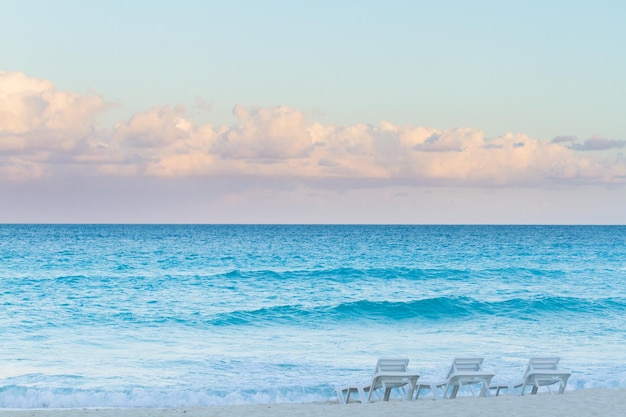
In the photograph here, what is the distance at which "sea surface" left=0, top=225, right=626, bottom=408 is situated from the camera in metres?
16.4

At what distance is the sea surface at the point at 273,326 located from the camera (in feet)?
53.8

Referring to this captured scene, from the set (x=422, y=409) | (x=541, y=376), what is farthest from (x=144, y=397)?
(x=541, y=376)

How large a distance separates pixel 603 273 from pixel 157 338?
106 feet

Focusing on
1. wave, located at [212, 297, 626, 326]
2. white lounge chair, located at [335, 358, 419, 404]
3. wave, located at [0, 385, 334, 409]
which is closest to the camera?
white lounge chair, located at [335, 358, 419, 404]

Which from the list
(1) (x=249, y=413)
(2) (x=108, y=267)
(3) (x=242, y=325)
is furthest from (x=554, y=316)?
(2) (x=108, y=267)

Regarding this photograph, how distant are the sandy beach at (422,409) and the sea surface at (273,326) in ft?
6.74

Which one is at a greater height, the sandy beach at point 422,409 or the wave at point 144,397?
the sandy beach at point 422,409

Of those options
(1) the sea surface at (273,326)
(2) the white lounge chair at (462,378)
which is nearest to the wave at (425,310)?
(1) the sea surface at (273,326)

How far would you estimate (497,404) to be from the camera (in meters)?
12.7

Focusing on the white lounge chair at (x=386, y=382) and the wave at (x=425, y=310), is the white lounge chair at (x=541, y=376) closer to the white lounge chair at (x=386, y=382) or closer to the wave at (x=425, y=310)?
the white lounge chair at (x=386, y=382)

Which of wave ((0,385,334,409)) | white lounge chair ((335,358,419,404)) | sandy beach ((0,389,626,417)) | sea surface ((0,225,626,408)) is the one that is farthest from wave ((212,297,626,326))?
sandy beach ((0,389,626,417))

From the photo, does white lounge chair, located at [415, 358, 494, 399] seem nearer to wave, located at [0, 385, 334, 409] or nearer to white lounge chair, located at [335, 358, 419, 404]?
white lounge chair, located at [335, 358, 419, 404]

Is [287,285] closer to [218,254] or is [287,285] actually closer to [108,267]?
[108,267]

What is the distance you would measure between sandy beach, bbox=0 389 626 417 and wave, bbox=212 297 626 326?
1298cm
